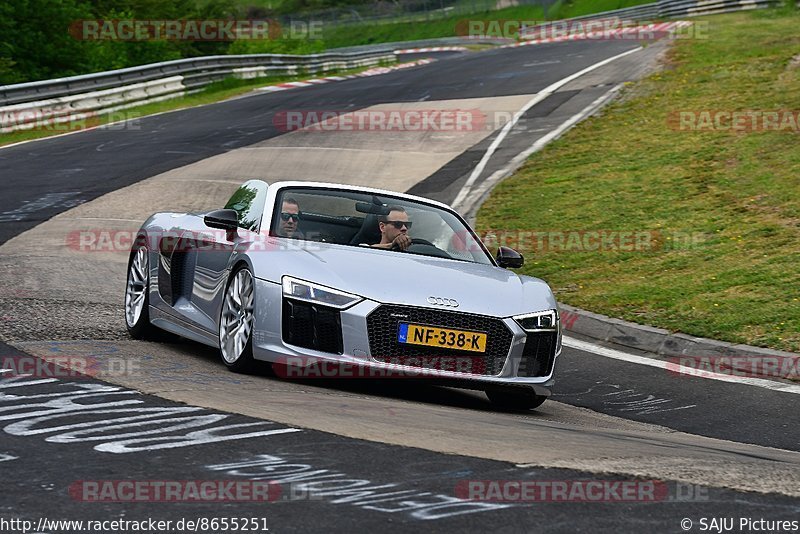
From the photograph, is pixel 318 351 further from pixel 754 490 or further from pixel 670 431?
pixel 754 490

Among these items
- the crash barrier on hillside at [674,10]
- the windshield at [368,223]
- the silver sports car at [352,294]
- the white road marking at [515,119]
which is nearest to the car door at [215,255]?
the silver sports car at [352,294]

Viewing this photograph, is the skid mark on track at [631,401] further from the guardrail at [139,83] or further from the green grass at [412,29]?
the green grass at [412,29]

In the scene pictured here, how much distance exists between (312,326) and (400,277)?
0.68 m

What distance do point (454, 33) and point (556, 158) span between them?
2436 inches

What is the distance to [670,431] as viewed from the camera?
312 inches

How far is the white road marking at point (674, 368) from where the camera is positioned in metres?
9.42

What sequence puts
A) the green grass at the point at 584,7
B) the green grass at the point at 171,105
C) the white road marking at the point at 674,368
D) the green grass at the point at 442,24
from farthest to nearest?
the green grass at the point at 442,24
the green grass at the point at 584,7
the green grass at the point at 171,105
the white road marking at the point at 674,368

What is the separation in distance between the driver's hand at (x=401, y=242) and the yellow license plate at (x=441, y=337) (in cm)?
129

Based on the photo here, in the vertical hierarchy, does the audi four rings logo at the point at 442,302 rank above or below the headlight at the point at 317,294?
below

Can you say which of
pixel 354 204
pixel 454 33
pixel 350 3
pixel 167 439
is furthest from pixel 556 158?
pixel 350 3

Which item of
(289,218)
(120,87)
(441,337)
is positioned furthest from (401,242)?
(120,87)

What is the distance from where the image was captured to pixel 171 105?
33.6m

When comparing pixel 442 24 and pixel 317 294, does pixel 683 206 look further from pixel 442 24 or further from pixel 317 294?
pixel 442 24

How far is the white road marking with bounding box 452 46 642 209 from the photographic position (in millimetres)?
19672
